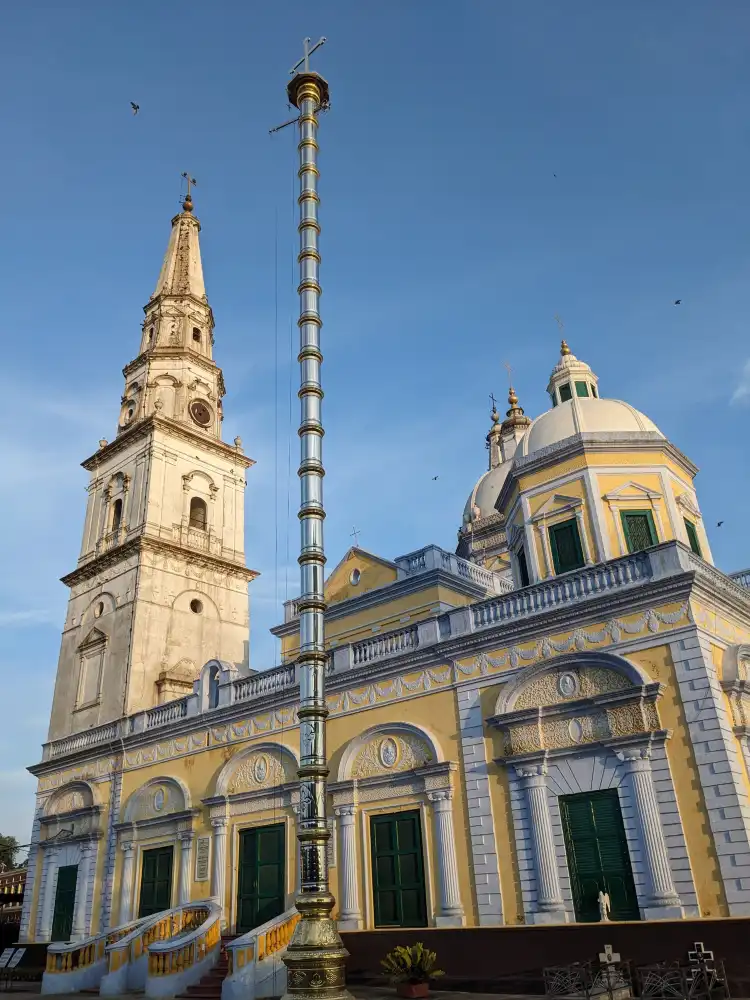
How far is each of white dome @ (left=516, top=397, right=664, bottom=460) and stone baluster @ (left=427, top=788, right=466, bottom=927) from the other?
9.49 m

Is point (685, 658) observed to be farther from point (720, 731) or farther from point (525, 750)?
point (525, 750)

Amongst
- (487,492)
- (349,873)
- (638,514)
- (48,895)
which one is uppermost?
(487,492)

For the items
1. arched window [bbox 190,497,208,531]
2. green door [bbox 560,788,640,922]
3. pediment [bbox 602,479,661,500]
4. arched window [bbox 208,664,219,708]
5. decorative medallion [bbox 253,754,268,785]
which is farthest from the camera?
arched window [bbox 190,497,208,531]

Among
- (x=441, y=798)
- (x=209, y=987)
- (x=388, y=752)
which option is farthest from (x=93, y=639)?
(x=441, y=798)

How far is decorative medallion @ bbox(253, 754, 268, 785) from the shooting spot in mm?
21719

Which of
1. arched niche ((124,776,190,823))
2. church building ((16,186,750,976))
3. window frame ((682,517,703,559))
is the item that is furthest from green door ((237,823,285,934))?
window frame ((682,517,703,559))

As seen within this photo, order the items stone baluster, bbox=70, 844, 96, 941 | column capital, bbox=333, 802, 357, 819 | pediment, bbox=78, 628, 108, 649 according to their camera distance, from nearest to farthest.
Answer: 1. column capital, bbox=333, 802, 357, 819
2. stone baluster, bbox=70, 844, 96, 941
3. pediment, bbox=78, 628, 108, 649

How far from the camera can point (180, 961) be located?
59.7ft

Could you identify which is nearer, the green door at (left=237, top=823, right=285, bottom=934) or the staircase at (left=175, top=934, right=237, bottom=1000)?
the staircase at (left=175, top=934, right=237, bottom=1000)

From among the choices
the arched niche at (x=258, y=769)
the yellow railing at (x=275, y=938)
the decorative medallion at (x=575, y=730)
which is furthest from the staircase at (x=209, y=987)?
the decorative medallion at (x=575, y=730)

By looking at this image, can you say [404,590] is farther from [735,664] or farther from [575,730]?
[735,664]

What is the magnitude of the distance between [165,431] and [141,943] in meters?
20.4

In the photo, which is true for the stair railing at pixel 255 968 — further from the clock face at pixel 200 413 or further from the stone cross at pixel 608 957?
the clock face at pixel 200 413

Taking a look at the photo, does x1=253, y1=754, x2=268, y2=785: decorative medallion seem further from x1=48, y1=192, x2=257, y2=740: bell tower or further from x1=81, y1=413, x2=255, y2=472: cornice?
x1=81, y1=413, x2=255, y2=472: cornice
